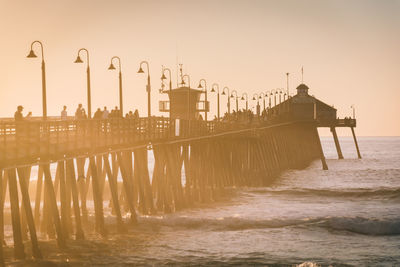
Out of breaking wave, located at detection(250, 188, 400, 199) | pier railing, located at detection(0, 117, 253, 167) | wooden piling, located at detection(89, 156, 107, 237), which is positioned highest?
pier railing, located at detection(0, 117, 253, 167)

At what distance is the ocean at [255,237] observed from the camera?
2658cm

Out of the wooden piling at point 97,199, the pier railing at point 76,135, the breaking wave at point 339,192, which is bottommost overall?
the breaking wave at point 339,192

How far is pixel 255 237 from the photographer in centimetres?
3198

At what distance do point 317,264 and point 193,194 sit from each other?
16.1 metres

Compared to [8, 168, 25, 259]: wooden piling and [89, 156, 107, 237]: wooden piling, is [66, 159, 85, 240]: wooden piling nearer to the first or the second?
[89, 156, 107, 237]: wooden piling

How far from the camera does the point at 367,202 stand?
4925cm

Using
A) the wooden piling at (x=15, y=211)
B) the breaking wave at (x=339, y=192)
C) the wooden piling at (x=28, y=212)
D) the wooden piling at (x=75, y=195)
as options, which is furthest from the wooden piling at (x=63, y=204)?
the breaking wave at (x=339, y=192)

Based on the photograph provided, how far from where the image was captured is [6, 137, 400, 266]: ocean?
26.6m

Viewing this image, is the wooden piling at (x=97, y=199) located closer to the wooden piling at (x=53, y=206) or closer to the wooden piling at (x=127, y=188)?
the wooden piling at (x=127, y=188)

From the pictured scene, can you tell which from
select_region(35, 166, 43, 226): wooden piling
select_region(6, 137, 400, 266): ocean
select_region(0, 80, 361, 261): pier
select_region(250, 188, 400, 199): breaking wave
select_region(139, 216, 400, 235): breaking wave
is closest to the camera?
select_region(0, 80, 361, 261): pier

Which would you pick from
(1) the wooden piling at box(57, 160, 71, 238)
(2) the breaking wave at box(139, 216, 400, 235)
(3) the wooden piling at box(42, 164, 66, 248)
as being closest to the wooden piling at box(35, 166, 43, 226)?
(1) the wooden piling at box(57, 160, 71, 238)

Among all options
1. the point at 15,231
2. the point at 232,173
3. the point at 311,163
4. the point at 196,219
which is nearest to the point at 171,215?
the point at 196,219

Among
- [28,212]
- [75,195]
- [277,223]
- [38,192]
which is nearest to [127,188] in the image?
[38,192]

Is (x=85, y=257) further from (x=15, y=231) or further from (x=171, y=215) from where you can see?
(x=171, y=215)
